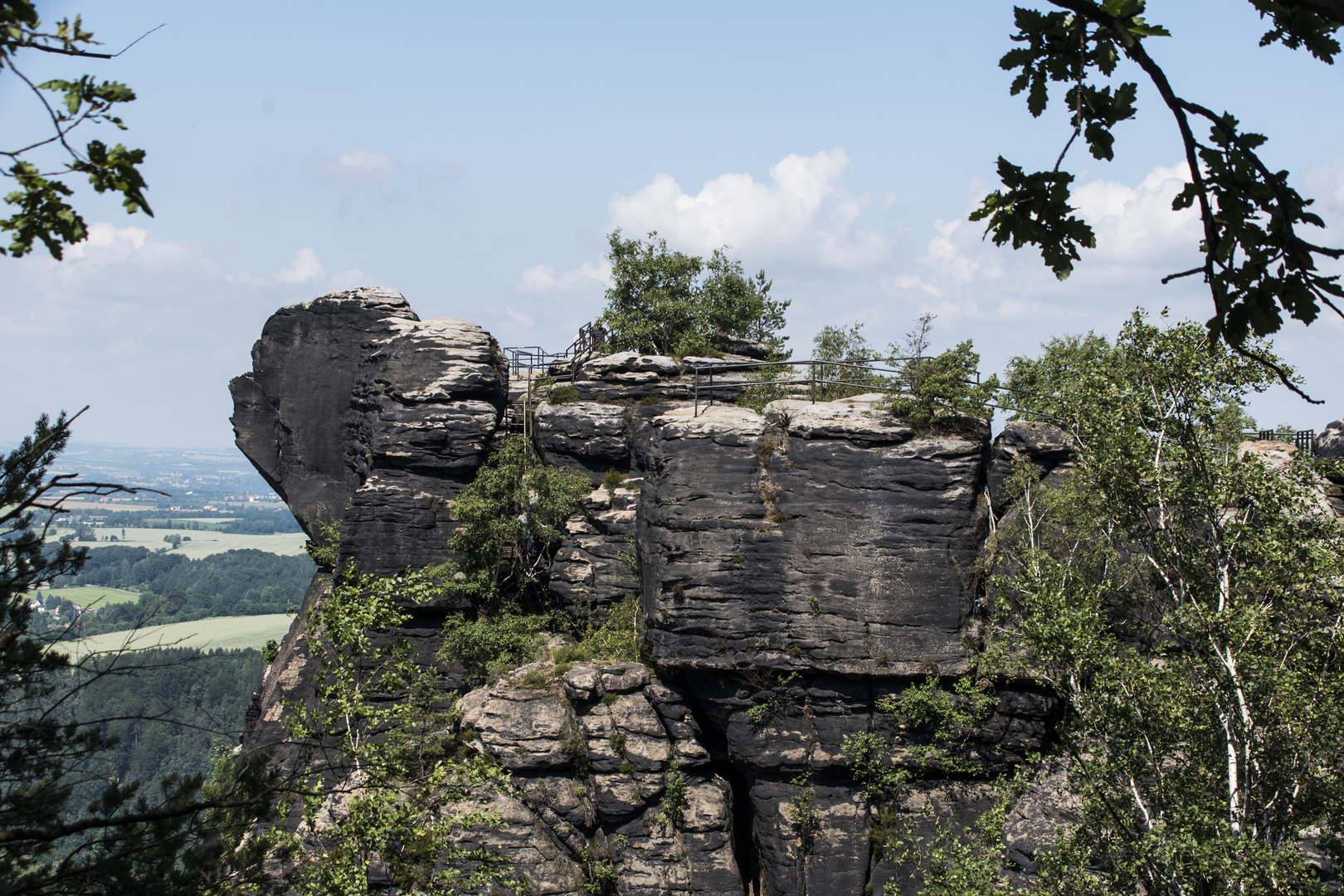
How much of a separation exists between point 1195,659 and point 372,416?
2631 centimetres

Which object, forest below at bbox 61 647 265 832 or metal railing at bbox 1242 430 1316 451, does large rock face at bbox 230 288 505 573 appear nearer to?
A: metal railing at bbox 1242 430 1316 451

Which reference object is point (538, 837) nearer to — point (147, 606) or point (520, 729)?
point (520, 729)

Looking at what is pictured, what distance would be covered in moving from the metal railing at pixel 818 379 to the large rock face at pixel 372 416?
800 centimetres

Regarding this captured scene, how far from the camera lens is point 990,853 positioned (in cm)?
1680

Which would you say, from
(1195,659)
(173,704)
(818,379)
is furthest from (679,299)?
(173,704)

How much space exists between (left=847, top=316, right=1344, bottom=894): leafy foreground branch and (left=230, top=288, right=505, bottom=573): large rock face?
1880 centimetres

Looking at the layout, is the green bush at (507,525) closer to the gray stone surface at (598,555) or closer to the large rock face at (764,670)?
the gray stone surface at (598,555)

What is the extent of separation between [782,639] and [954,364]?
327 inches

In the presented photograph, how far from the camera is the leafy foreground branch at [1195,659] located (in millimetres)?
12023

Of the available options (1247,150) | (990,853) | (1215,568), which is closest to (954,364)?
(1215,568)

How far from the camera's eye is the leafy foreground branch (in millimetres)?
12023

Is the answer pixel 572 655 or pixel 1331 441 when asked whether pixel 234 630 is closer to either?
pixel 572 655

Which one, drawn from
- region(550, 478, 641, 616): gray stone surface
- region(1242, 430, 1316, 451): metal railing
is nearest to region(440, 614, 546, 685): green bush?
region(550, 478, 641, 616): gray stone surface

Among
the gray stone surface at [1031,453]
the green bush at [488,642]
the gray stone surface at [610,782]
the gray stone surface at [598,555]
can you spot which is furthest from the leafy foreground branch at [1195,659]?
the green bush at [488,642]
